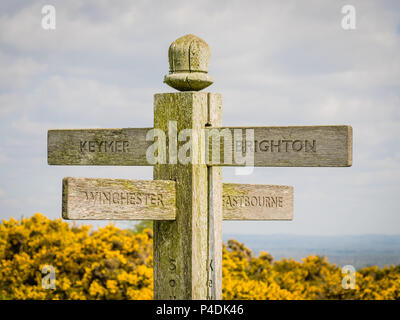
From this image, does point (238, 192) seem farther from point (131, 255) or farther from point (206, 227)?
point (131, 255)

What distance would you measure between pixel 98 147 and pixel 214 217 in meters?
1.00

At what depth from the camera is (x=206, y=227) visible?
14.9 ft

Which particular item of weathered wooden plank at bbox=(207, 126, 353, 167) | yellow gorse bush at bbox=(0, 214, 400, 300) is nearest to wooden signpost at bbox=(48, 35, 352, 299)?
weathered wooden plank at bbox=(207, 126, 353, 167)

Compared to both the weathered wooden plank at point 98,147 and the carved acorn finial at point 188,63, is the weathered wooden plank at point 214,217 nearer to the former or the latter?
the carved acorn finial at point 188,63

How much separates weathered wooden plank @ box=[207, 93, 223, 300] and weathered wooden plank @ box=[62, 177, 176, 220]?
283 mm

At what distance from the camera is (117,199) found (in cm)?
406

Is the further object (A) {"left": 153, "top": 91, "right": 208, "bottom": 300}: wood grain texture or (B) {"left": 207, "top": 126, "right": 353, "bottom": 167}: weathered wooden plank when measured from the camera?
(A) {"left": 153, "top": 91, "right": 208, "bottom": 300}: wood grain texture

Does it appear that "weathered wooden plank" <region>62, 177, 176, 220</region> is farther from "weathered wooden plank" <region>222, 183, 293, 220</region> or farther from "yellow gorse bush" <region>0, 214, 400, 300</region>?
"yellow gorse bush" <region>0, 214, 400, 300</region>

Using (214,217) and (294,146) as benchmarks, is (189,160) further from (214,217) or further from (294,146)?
(294,146)

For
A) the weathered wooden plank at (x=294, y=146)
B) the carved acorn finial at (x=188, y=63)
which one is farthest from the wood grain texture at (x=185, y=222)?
the weathered wooden plank at (x=294, y=146)

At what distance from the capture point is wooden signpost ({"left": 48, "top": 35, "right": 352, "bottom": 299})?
4113mm

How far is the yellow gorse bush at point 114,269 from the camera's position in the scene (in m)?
9.22

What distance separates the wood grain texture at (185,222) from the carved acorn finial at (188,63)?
0.35 feet
